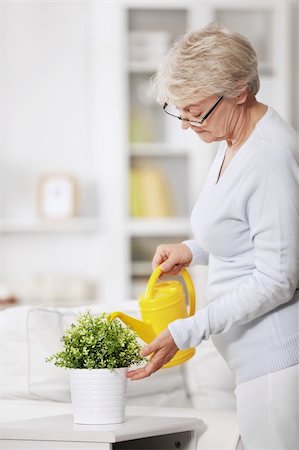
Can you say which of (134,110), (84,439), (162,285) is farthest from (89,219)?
(84,439)

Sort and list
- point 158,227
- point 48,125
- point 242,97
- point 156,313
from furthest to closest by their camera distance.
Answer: point 48,125 < point 158,227 < point 156,313 < point 242,97

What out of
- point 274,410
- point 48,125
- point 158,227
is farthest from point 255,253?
point 48,125

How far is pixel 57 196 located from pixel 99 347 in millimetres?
2917

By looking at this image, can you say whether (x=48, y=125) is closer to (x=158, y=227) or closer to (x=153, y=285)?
(x=158, y=227)

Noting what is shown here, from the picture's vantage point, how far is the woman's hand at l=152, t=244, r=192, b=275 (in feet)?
6.01

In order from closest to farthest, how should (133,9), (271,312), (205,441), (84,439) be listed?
(84,439)
(271,312)
(205,441)
(133,9)

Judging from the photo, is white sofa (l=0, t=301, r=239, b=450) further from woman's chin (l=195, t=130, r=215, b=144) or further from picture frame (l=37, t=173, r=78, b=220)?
picture frame (l=37, t=173, r=78, b=220)

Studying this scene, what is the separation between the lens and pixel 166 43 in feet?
14.4

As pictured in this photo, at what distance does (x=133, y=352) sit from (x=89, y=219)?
295 centimetres

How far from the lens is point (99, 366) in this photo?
155 cm

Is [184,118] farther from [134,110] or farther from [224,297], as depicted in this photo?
[134,110]

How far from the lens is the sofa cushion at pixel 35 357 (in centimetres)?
198

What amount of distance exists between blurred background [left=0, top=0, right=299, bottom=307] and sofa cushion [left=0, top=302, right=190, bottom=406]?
2.20m

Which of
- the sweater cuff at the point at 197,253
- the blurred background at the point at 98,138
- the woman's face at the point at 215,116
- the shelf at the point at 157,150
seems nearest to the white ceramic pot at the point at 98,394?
the sweater cuff at the point at 197,253
